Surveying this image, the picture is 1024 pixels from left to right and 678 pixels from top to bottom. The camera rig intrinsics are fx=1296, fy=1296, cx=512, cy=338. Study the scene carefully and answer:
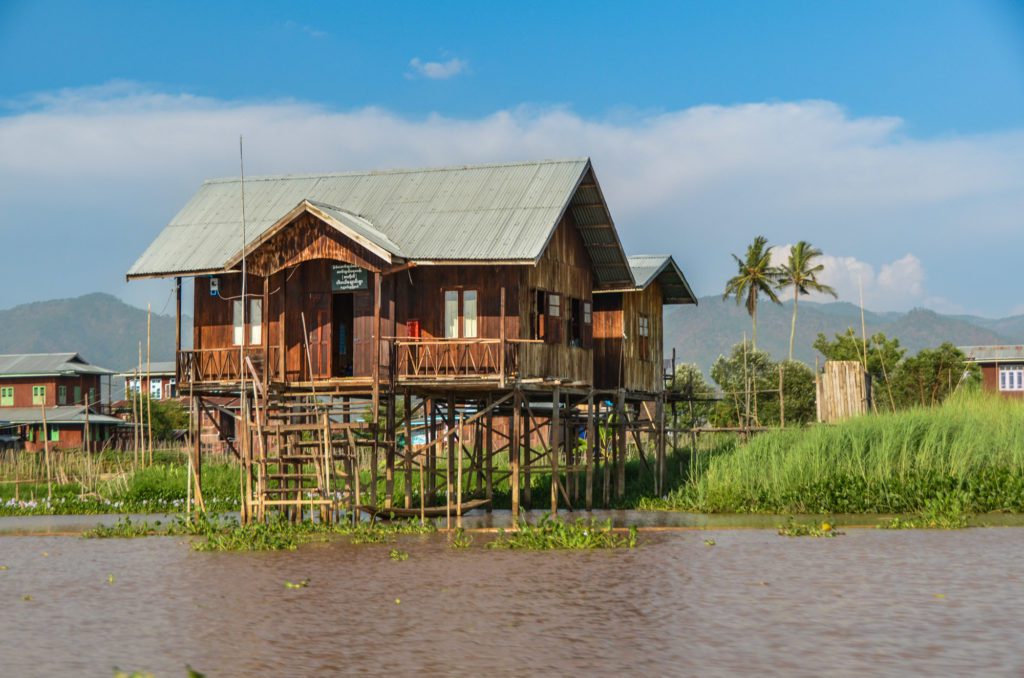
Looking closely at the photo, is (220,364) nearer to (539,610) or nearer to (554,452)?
(554,452)

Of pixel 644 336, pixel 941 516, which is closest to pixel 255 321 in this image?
pixel 644 336

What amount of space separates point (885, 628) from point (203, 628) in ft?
23.6

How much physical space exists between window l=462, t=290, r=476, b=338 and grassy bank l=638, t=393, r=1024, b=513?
19.9 feet

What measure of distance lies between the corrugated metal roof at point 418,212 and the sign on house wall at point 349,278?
874 mm

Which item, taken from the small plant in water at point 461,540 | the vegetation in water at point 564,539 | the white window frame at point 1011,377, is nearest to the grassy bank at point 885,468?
the vegetation in water at point 564,539

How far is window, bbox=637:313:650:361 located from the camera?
110 ft

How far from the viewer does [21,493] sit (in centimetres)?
3831

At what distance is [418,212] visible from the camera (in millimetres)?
28391

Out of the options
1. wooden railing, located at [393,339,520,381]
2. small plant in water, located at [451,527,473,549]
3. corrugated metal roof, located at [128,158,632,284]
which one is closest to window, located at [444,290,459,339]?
wooden railing, located at [393,339,520,381]

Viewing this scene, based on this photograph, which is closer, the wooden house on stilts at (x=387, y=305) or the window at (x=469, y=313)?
the wooden house on stilts at (x=387, y=305)

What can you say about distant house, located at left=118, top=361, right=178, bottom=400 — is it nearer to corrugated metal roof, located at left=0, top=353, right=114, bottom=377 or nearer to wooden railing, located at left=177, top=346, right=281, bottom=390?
corrugated metal roof, located at left=0, top=353, right=114, bottom=377

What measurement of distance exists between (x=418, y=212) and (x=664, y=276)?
9204mm

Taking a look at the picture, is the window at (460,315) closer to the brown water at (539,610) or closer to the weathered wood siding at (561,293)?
the weathered wood siding at (561,293)

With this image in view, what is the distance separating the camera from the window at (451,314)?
27.0 meters
